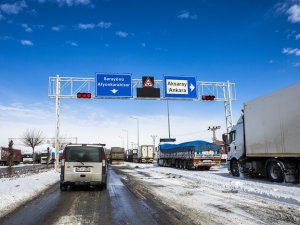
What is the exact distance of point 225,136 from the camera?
2198 centimetres

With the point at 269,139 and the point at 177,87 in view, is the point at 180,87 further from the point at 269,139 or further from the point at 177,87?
the point at 269,139

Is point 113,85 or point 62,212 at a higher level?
point 113,85

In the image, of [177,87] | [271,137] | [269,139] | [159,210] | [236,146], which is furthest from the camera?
[177,87]

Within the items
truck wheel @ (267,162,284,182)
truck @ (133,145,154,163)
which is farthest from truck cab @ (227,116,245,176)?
truck @ (133,145,154,163)

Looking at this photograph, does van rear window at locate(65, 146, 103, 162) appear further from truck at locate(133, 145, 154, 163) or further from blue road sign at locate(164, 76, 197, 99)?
truck at locate(133, 145, 154, 163)

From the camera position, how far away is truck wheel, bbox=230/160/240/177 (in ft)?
67.1

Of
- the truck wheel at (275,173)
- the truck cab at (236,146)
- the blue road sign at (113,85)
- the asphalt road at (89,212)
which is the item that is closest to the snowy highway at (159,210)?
the asphalt road at (89,212)

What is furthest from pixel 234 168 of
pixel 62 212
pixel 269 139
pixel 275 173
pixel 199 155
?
pixel 62 212

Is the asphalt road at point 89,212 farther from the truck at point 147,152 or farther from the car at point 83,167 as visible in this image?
the truck at point 147,152

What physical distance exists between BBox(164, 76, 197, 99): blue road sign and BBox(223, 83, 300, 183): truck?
9.73 metres

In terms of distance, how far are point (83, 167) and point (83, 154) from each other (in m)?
0.51

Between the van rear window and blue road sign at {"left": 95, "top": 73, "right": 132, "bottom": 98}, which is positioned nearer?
the van rear window

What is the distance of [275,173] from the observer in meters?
16.2

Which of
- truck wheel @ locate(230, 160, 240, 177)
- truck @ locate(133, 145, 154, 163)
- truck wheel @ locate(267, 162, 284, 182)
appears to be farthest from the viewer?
truck @ locate(133, 145, 154, 163)
